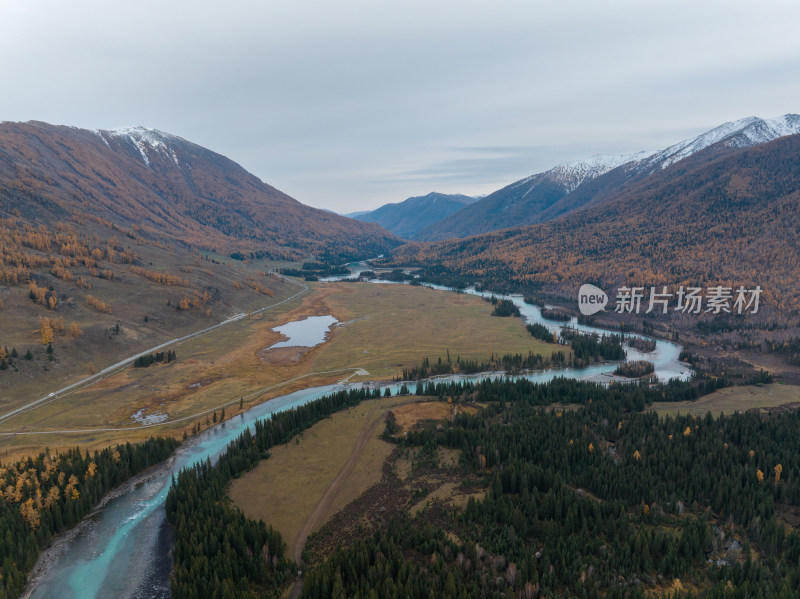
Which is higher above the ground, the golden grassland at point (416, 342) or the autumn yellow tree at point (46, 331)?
the autumn yellow tree at point (46, 331)

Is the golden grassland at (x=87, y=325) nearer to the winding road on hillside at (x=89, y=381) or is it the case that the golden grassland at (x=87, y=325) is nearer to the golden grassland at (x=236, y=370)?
the winding road on hillside at (x=89, y=381)

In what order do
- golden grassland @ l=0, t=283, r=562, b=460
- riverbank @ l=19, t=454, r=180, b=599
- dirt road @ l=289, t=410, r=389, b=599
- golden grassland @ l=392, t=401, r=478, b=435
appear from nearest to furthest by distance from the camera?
riverbank @ l=19, t=454, r=180, b=599, dirt road @ l=289, t=410, r=389, b=599, golden grassland @ l=0, t=283, r=562, b=460, golden grassland @ l=392, t=401, r=478, b=435

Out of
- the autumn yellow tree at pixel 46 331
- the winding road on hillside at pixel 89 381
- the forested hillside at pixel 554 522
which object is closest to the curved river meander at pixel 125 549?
the forested hillside at pixel 554 522

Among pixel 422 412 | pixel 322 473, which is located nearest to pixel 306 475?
pixel 322 473

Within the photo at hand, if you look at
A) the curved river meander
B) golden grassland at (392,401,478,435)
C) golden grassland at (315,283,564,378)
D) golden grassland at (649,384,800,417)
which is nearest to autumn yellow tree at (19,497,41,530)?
the curved river meander

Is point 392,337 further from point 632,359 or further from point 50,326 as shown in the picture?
point 50,326

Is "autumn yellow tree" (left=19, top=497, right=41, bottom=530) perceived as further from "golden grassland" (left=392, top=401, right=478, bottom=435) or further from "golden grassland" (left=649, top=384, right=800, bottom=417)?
"golden grassland" (left=649, top=384, right=800, bottom=417)

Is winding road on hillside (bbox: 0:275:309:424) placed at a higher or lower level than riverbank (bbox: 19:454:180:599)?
higher
